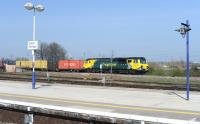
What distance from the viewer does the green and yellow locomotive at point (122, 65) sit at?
6556cm

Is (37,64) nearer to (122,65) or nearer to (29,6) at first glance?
(122,65)

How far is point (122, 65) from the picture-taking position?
67.2 metres

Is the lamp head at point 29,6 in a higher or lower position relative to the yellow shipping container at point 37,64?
higher

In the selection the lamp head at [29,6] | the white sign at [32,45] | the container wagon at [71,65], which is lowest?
the container wagon at [71,65]

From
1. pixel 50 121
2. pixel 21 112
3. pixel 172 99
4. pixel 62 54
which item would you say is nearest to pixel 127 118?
pixel 50 121

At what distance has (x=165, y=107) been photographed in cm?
1523

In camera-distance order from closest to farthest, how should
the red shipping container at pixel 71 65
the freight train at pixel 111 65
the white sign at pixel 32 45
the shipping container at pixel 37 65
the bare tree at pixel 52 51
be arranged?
1. the white sign at pixel 32 45
2. the freight train at pixel 111 65
3. the red shipping container at pixel 71 65
4. the shipping container at pixel 37 65
5. the bare tree at pixel 52 51

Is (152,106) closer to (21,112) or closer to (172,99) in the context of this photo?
(172,99)

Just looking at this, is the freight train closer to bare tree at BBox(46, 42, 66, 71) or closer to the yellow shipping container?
the yellow shipping container

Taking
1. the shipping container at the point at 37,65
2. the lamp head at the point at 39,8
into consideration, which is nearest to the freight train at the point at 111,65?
the shipping container at the point at 37,65

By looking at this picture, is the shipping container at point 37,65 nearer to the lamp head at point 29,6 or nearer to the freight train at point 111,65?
the freight train at point 111,65

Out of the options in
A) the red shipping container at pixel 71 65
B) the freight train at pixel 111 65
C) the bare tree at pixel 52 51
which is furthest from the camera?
the bare tree at pixel 52 51

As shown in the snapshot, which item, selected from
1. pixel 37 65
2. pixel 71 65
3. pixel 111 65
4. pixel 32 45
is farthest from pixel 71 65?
pixel 32 45

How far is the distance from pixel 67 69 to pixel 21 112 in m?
70.7
